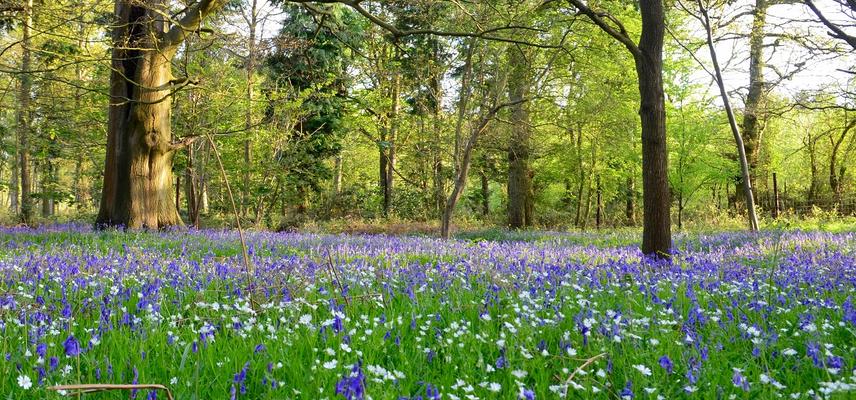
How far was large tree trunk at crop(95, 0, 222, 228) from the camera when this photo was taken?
12.1m

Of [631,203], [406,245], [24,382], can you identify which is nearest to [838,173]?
[631,203]

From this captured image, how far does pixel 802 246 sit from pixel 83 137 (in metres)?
20.8

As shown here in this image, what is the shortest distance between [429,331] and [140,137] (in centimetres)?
1133

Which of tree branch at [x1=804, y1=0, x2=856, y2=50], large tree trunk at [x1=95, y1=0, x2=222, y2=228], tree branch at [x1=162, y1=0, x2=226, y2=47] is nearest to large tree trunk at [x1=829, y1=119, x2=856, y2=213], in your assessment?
tree branch at [x1=804, y1=0, x2=856, y2=50]

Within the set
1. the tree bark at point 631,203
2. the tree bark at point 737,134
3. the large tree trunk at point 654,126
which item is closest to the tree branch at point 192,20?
the large tree trunk at point 654,126

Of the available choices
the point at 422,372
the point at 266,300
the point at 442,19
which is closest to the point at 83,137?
the point at 442,19

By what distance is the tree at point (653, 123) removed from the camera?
687cm

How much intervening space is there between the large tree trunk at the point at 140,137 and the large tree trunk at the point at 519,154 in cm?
1113

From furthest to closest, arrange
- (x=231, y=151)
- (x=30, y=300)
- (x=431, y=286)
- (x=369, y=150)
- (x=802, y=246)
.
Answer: (x=369, y=150) < (x=231, y=151) < (x=802, y=246) < (x=431, y=286) < (x=30, y=300)

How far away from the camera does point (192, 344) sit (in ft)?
9.63

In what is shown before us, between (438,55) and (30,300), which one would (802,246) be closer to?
(30,300)

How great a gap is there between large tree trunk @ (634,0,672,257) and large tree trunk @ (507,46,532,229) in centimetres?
1197

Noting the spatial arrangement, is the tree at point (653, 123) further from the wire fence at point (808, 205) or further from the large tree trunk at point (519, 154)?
the wire fence at point (808, 205)

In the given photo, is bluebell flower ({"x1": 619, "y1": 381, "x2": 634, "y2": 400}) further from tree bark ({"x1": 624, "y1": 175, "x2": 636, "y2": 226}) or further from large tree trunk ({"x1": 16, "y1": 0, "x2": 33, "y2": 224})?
tree bark ({"x1": 624, "y1": 175, "x2": 636, "y2": 226})
